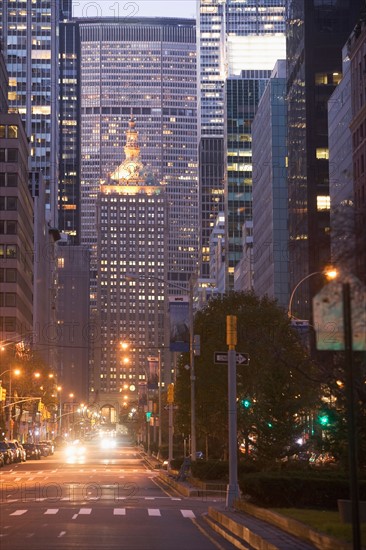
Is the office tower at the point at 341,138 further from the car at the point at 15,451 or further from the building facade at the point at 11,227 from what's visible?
the building facade at the point at 11,227

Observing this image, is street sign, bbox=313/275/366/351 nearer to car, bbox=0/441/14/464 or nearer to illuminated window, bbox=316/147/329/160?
car, bbox=0/441/14/464

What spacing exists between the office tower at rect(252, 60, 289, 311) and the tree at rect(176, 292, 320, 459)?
86.3 metres

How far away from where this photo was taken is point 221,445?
75750 millimetres

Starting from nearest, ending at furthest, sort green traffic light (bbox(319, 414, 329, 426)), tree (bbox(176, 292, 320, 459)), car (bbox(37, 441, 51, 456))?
green traffic light (bbox(319, 414, 329, 426))
tree (bbox(176, 292, 320, 459))
car (bbox(37, 441, 51, 456))

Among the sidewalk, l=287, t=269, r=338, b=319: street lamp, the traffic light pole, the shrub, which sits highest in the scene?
l=287, t=269, r=338, b=319: street lamp

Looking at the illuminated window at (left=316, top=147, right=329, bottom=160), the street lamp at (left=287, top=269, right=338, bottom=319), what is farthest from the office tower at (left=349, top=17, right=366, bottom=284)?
the street lamp at (left=287, top=269, right=338, bottom=319)

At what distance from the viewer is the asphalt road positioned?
1005 inches

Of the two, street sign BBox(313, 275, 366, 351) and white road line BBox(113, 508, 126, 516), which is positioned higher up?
Answer: street sign BBox(313, 275, 366, 351)

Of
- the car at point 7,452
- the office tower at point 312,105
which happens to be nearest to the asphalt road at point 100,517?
the car at point 7,452

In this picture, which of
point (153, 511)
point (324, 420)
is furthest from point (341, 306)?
point (324, 420)

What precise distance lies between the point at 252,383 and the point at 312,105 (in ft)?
312

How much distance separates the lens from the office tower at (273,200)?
170 meters

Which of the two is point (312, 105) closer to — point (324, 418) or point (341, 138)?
point (341, 138)

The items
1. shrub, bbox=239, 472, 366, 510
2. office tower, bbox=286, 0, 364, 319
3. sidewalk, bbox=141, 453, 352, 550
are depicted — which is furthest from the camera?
office tower, bbox=286, 0, 364, 319
